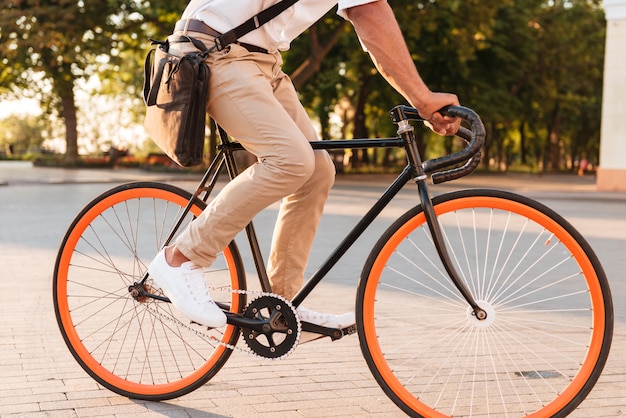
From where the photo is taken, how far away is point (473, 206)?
3.02 metres

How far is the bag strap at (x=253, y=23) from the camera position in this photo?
10.4ft

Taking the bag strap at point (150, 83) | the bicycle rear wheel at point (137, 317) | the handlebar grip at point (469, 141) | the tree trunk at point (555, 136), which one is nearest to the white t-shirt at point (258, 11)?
the bag strap at point (150, 83)

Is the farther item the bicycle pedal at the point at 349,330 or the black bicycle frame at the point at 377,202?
the bicycle pedal at the point at 349,330

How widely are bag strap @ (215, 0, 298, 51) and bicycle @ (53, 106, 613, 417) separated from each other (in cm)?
40

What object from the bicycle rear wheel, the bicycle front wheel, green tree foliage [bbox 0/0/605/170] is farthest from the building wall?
the bicycle rear wheel

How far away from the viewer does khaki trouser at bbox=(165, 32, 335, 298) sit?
10.2ft

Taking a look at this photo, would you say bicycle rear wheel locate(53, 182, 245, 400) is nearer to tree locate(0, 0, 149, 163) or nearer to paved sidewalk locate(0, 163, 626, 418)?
paved sidewalk locate(0, 163, 626, 418)

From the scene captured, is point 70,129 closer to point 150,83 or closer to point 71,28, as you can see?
point 71,28

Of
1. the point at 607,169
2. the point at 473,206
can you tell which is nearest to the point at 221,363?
the point at 473,206

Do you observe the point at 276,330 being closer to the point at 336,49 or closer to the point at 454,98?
the point at 454,98

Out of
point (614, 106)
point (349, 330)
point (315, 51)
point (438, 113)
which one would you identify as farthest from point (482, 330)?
point (315, 51)

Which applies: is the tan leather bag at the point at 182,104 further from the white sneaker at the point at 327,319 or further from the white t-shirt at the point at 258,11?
the white sneaker at the point at 327,319

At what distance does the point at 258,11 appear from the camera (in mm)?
3182

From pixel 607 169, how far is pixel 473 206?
23.3 metres
